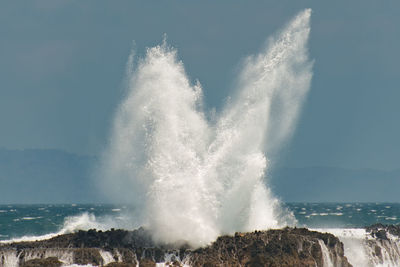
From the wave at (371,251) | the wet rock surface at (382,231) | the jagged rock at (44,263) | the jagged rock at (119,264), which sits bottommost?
the jagged rock at (119,264)

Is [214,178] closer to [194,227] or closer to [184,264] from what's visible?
[194,227]

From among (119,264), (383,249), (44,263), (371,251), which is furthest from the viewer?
(383,249)

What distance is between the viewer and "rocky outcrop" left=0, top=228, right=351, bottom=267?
33438mm

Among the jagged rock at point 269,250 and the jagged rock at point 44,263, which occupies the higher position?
the jagged rock at point 269,250

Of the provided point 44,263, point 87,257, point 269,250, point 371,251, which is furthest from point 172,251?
point 371,251

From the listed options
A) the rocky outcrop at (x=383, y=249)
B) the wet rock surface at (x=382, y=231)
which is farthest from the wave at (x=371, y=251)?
the wet rock surface at (x=382, y=231)

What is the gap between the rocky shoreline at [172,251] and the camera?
33406mm

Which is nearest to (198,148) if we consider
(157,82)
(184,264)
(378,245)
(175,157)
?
(175,157)

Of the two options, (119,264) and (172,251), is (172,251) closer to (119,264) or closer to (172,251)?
(172,251)

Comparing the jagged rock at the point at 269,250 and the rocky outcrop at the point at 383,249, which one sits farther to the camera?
the rocky outcrop at the point at 383,249

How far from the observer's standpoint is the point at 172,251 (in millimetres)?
34531

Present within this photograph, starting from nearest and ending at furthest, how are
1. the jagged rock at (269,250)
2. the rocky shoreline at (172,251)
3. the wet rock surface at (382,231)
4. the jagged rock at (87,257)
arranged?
1. the jagged rock at (87,257)
2. the rocky shoreline at (172,251)
3. the jagged rock at (269,250)
4. the wet rock surface at (382,231)

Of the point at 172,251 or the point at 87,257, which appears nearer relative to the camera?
the point at 87,257

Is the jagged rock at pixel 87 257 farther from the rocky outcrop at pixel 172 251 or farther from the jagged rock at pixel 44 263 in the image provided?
the jagged rock at pixel 44 263
